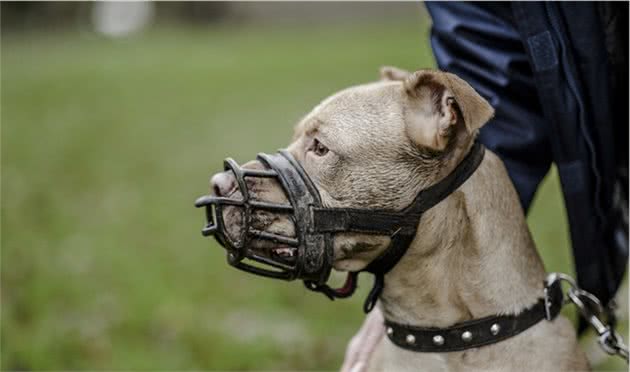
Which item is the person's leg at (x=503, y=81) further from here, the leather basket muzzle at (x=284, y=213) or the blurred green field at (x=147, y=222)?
the blurred green field at (x=147, y=222)

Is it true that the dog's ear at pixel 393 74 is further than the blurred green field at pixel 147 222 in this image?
No

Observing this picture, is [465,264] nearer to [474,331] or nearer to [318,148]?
[474,331]

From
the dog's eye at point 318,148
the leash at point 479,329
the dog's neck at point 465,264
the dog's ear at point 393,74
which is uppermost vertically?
the dog's ear at point 393,74

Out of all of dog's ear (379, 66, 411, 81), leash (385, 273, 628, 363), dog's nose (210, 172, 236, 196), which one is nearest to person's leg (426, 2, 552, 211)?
dog's ear (379, 66, 411, 81)

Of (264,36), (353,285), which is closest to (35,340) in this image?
(353,285)

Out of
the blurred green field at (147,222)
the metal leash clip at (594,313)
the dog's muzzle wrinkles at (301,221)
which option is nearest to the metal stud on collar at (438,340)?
the dog's muzzle wrinkles at (301,221)

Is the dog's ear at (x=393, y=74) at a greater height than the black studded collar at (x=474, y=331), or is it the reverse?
the dog's ear at (x=393, y=74)

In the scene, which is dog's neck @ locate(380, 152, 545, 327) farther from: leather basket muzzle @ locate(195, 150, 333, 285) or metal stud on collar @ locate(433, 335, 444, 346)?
leather basket muzzle @ locate(195, 150, 333, 285)

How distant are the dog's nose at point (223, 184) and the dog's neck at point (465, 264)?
0.56 metres

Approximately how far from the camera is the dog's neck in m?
2.72

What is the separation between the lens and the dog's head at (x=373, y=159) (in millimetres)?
2596

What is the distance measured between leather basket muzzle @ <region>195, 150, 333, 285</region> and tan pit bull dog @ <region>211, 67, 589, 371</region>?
0.10 feet

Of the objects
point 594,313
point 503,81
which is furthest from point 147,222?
point 594,313

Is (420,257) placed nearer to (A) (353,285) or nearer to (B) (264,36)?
(A) (353,285)
